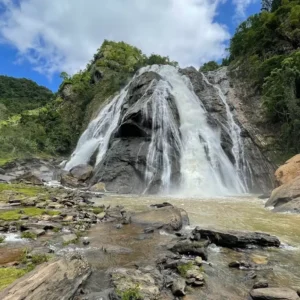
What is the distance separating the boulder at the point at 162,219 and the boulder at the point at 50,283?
5952 millimetres

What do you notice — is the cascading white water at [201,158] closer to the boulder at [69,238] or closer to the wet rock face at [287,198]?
the wet rock face at [287,198]

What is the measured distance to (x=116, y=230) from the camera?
1202 cm

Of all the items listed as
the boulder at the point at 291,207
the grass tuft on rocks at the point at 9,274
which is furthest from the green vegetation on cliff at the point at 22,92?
the grass tuft on rocks at the point at 9,274

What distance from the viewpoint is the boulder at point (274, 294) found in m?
5.93

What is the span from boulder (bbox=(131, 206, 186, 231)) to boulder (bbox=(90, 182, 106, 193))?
13523 mm

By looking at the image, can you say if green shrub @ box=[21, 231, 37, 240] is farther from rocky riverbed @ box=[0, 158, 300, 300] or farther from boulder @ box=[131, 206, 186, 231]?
boulder @ box=[131, 206, 186, 231]

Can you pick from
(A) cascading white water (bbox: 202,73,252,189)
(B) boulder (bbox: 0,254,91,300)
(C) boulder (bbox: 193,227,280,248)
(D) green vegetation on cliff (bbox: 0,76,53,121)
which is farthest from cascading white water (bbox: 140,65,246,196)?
(D) green vegetation on cliff (bbox: 0,76,53,121)

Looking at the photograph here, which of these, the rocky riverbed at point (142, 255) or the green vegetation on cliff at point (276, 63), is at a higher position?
the green vegetation on cliff at point (276, 63)

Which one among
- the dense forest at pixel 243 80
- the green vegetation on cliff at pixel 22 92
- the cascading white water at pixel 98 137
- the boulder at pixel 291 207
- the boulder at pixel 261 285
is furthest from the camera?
the green vegetation on cliff at pixel 22 92

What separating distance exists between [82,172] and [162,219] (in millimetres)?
20134

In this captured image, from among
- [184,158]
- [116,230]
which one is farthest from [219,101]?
[116,230]

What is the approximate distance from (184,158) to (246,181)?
6.58 metres

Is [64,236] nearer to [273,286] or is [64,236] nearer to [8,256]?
[8,256]

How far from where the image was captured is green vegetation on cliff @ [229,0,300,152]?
107 feet
